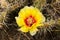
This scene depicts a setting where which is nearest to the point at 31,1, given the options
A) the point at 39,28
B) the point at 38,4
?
the point at 38,4

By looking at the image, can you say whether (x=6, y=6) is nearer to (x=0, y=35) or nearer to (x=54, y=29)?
(x=0, y=35)

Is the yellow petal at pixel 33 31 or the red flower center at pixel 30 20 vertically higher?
the red flower center at pixel 30 20

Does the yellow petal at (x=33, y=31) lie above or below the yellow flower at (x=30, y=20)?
below

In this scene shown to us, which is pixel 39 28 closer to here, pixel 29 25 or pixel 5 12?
pixel 29 25

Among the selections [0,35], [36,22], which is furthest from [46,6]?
[0,35]

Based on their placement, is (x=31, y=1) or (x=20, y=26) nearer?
(x=20, y=26)

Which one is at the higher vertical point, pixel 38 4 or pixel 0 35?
pixel 38 4
